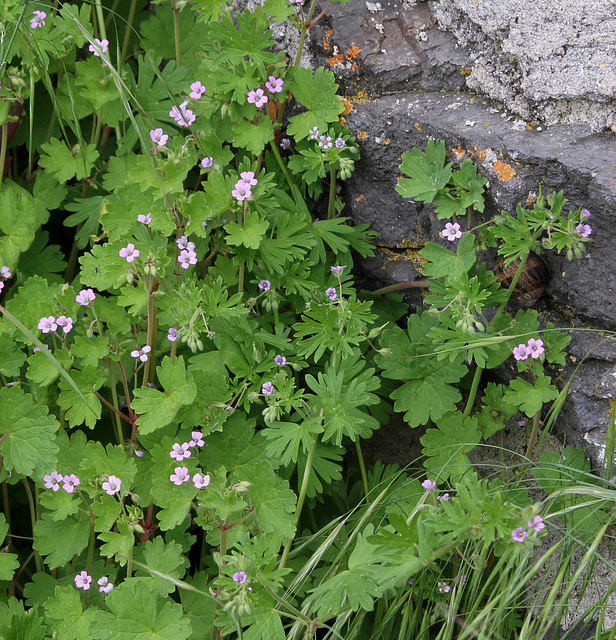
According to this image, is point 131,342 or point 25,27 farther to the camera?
point 25,27

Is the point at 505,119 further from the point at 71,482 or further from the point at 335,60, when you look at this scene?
the point at 71,482

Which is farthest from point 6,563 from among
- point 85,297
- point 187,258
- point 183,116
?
point 183,116

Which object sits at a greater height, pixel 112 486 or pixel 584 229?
pixel 584 229

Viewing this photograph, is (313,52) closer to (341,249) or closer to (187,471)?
(341,249)

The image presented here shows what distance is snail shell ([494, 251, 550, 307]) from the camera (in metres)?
2.50

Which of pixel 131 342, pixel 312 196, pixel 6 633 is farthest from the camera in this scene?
pixel 312 196

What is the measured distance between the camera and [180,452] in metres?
2.32

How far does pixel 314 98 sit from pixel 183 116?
1.68 ft

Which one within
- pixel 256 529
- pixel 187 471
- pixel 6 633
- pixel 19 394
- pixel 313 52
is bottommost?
pixel 6 633

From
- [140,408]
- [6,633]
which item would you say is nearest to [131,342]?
[140,408]

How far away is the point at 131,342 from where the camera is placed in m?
2.56

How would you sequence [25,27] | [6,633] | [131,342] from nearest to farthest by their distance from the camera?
[6,633] < [131,342] < [25,27]

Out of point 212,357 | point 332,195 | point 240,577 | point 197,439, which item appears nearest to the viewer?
point 240,577

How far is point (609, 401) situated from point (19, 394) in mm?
2074
